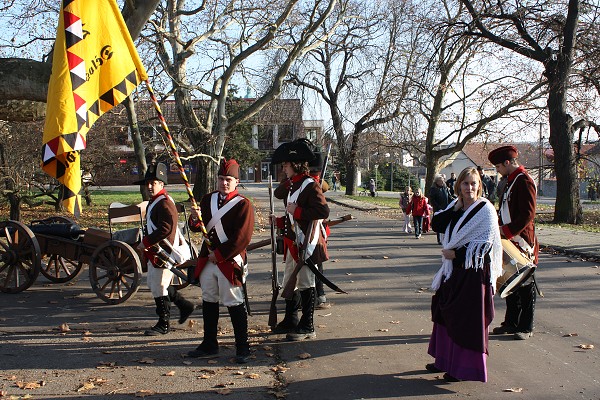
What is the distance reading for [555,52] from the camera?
2036 centimetres

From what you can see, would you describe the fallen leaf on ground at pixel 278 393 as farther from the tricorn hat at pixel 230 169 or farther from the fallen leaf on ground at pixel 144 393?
the tricorn hat at pixel 230 169

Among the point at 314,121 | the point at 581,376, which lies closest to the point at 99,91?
the point at 581,376

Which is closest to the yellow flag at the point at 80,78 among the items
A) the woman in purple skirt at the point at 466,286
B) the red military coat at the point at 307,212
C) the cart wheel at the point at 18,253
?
the red military coat at the point at 307,212

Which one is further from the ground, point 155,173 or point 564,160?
point 564,160

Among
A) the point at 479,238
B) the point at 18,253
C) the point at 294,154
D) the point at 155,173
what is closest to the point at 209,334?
the point at 155,173

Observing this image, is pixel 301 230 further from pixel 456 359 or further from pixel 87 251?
pixel 87 251

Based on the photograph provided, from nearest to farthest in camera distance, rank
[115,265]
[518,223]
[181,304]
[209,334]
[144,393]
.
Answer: [144,393] < [209,334] < [518,223] < [181,304] < [115,265]

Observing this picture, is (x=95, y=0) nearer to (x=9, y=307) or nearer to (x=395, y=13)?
(x=9, y=307)

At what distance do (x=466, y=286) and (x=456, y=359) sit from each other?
2.03 ft

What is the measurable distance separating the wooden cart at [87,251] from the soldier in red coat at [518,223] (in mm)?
4174

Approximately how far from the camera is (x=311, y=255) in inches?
261

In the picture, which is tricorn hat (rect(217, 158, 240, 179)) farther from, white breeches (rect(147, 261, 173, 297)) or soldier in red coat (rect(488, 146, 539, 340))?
soldier in red coat (rect(488, 146, 539, 340))

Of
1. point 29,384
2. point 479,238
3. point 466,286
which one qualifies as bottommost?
point 29,384

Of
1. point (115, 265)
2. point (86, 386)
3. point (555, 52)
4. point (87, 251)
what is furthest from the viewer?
point (555, 52)
